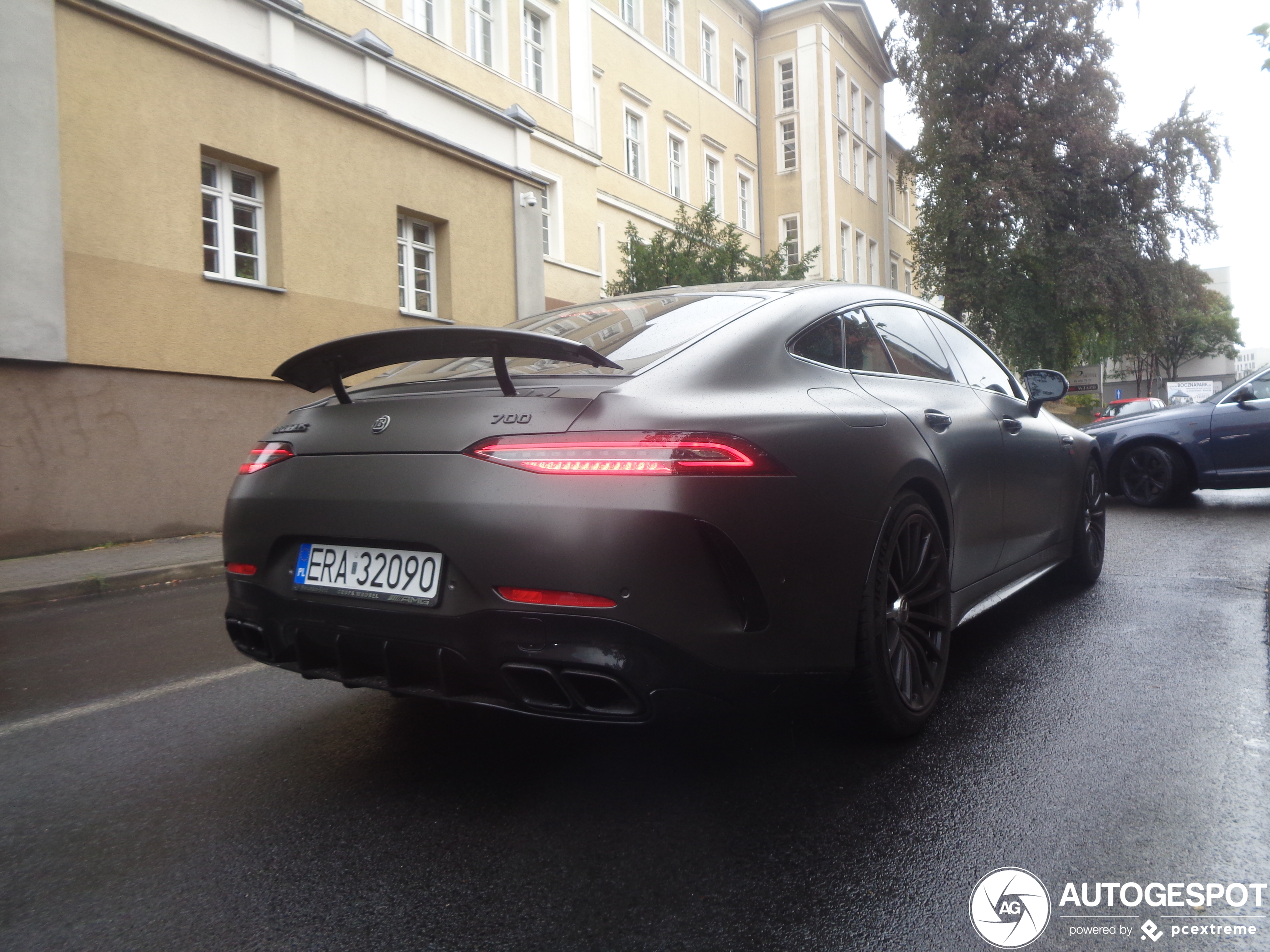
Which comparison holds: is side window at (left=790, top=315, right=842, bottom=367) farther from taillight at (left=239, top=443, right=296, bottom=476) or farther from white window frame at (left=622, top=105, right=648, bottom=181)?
white window frame at (left=622, top=105, right=648, bottom=181)

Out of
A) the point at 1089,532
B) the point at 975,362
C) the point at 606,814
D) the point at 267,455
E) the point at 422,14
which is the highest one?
the point at 422,14

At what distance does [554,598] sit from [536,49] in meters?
19.5

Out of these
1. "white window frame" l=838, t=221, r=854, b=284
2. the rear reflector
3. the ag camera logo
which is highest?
"white window frame" l=838, t=221, r=854, b=284

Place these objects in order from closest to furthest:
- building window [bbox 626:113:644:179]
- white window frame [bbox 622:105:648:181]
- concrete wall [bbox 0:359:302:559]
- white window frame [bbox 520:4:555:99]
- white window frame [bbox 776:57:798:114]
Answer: concrete wall [bbox 0:359:302:559], white window frame [bbox 520:4:555:99], white window frame [bbox 622:105:648:181], building window [bbox 626:113:644:179], white window frame [bbox 776:57:798:114]

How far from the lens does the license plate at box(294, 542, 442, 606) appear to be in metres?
2.68

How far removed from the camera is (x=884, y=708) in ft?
10.1

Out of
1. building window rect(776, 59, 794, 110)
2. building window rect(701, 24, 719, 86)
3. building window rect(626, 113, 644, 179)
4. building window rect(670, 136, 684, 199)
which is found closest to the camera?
building window rect(626, 113, 644, 179)

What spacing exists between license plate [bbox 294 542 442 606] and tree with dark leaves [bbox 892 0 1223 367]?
28.6 metres

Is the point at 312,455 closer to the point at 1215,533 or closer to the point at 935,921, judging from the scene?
the point at 935,921

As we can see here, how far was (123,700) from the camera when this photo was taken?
4.05 metres

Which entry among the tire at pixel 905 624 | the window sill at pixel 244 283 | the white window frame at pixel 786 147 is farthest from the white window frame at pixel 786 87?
the tire at pixel 905 624

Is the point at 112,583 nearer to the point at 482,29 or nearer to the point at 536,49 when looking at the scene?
the point at 482,29

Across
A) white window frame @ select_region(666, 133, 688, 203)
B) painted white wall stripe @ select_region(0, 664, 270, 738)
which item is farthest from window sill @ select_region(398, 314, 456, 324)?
white window frame @ select_region(666, 133, 688, 203)

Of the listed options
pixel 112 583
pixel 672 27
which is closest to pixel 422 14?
pixel 112 583
